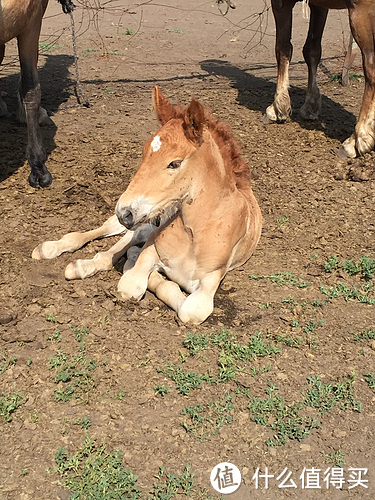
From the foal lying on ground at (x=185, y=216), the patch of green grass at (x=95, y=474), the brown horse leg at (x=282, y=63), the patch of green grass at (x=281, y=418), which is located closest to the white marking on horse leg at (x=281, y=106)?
the brown horse leg at (x=282, y=63)

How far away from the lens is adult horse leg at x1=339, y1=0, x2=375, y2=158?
6.36 m

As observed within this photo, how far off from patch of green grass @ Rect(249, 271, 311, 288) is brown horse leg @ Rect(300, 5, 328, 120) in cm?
407

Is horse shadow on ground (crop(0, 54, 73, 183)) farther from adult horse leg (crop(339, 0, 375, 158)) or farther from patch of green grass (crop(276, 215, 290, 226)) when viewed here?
adult horse leg (crop(339, 0, 375, 158))

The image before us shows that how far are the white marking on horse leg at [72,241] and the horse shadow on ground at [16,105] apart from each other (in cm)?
175

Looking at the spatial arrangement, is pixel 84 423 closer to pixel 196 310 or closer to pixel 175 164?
pixel 196 310

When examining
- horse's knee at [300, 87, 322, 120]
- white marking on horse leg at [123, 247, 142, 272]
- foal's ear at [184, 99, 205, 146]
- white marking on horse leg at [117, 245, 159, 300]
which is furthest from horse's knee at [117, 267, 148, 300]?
horse's knee at [300, 87, 322, 120]

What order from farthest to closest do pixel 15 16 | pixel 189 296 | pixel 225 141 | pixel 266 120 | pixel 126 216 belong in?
pixel 266 120, pixel 15 16, pixel 225 141, pixel 189 296, pixel 126 216

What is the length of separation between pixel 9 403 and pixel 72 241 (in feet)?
5.93

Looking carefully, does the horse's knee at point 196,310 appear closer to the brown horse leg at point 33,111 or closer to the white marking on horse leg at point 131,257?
the white marking on horse leg at point 131,257

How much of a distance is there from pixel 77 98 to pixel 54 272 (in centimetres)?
468

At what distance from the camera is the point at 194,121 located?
3.56m

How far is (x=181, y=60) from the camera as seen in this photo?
1122cm

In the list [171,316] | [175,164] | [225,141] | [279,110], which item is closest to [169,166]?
[175,164]

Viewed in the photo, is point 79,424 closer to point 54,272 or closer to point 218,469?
point 218,469
